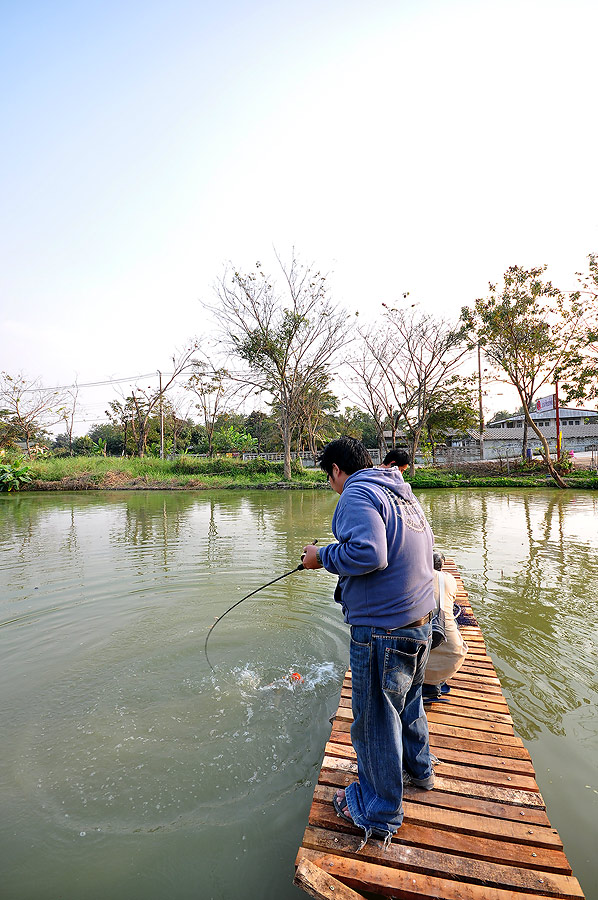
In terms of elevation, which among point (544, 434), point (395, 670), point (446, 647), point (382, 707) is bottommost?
point (446, 647)

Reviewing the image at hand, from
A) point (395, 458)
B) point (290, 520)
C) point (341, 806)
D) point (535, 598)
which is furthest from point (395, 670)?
point (290, 520)

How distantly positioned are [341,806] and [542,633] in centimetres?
388

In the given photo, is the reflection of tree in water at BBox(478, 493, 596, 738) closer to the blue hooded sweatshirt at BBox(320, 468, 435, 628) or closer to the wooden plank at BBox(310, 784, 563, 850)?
the wooden plank at BBox(310, 784, 563, 850)

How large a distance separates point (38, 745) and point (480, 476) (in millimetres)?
26003

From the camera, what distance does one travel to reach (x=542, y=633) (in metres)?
5.18

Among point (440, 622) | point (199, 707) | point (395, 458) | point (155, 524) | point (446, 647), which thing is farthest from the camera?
point (155, 524)

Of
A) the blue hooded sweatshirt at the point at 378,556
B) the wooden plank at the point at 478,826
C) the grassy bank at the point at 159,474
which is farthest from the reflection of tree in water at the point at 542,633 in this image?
the grassy bank at the point at 159,474

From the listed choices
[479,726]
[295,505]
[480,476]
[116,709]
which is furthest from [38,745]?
[480,476]

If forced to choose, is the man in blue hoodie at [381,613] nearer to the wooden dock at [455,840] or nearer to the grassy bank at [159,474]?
the wooden dock at [455,840]

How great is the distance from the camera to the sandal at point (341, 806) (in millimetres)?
2205

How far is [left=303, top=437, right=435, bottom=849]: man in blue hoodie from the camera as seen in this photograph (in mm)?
1959

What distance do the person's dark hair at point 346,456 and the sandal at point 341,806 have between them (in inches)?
63.2

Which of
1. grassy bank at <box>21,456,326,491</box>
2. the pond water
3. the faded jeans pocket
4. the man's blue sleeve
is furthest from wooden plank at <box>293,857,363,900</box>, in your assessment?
grassy bank at <box>21,456,326,491</box>

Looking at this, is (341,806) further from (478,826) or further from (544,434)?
(544,434)
